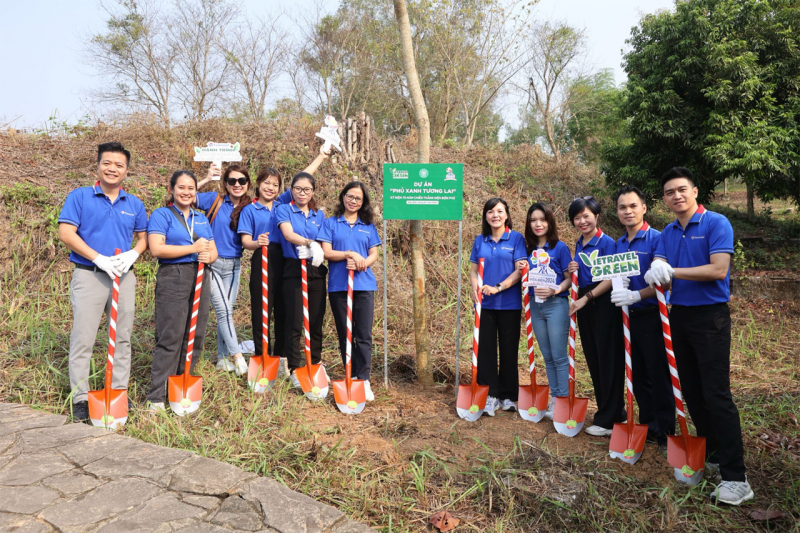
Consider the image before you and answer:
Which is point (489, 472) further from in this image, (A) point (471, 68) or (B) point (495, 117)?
(B) point (495, 117)

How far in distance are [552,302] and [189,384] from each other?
3.13 meters

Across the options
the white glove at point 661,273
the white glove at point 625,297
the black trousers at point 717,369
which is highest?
the white glove at point 661,273

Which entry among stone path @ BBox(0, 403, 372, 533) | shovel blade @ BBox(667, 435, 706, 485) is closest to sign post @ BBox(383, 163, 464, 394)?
shovel blade @ BBox(667, 435, 706, 485)

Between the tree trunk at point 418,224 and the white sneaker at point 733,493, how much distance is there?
272 cm

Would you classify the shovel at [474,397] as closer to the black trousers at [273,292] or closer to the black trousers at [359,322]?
the black trousers at [359,322]

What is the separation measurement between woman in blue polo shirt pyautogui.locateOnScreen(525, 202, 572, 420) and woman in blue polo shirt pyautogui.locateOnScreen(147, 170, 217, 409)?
2814 millimetres

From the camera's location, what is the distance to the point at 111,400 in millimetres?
3945

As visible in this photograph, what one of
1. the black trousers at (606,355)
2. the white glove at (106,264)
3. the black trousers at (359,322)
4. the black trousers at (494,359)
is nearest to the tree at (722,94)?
the black trousers at (606,355)

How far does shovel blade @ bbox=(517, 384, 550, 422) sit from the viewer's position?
4.43 metres

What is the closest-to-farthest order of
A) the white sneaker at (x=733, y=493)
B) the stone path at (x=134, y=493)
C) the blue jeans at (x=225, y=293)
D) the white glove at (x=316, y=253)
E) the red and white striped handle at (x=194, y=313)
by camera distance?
the stone path at (x=134, y=493), the white sneaker at (x=733, y=493), the red and white striped handle at (x=194, y=313), the white glove at (x=316, y=253), the blue jeans at (x=225, y=293)

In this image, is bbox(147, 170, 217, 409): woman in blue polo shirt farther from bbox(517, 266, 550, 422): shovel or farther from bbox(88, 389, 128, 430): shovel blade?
bbox(517, 266, 550, 422): shovel

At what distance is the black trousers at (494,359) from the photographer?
4637 mm

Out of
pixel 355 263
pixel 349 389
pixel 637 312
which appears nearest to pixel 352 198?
pixel 355 263

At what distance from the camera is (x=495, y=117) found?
27312mm
